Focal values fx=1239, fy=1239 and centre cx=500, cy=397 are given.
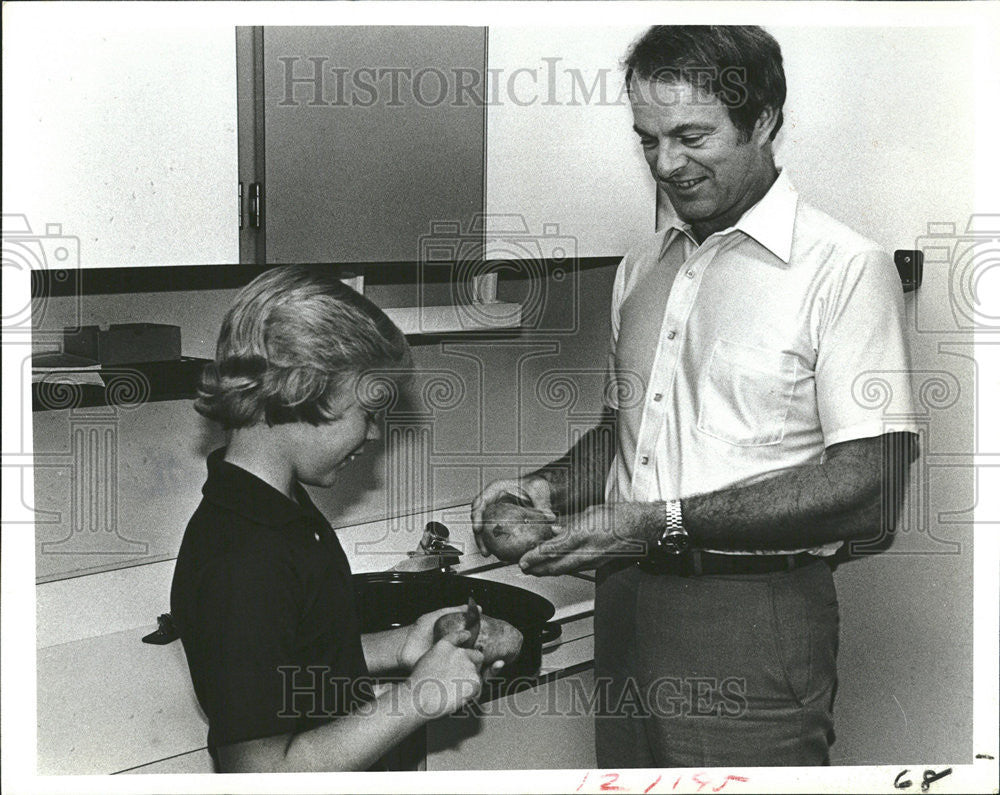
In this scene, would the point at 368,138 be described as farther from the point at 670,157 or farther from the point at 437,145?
the point at 670,157

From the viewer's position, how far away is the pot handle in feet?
5.20

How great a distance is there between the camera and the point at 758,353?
59.4 inches

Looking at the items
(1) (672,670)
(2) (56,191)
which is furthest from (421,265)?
(1) (672,670)

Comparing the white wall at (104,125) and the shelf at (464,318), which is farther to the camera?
the shelf at (464,318)

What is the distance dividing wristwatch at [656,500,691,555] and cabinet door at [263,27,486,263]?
45cm

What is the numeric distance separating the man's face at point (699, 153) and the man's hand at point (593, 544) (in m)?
0.37

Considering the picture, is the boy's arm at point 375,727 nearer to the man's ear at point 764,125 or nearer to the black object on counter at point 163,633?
the black object on counter at point 163,633

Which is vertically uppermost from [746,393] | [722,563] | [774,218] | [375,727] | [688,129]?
[688,129]

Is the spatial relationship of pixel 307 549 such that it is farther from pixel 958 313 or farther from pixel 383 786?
pixel 958 313

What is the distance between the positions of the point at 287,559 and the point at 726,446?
1.82 feet

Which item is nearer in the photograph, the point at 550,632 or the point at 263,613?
the point at 263,613

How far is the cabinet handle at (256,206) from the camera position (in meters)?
1.53

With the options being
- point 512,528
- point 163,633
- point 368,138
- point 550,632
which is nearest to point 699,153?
point 368,138

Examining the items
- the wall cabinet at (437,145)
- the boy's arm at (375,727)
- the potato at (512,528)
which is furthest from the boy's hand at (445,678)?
the wall cabinet at (437,145)
